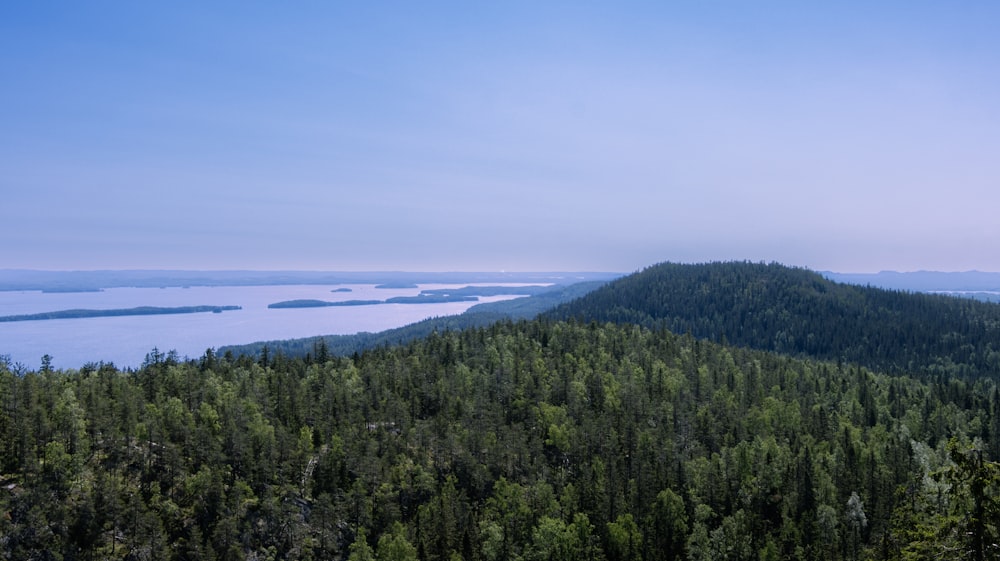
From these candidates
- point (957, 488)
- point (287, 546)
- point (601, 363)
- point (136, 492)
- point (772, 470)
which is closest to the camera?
point (957, 488)

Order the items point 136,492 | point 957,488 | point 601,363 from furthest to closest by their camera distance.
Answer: point 601,363
point 136,492
point 957,488

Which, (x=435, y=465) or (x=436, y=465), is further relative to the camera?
(x=436, y=465)

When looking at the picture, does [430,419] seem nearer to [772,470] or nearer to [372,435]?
[372,435]

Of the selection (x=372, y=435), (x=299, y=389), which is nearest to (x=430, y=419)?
(x=372, y=435)

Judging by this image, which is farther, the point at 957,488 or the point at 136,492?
the point at 136,492

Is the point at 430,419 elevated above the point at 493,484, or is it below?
above

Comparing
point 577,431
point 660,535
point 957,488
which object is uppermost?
point 957,488
